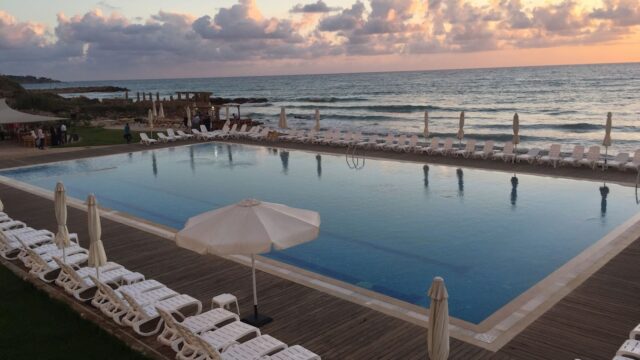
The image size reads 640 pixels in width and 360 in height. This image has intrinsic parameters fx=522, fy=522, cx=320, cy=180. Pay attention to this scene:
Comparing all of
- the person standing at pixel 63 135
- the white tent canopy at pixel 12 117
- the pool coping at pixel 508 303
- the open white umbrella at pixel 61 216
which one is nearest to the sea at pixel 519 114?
the pool coping at pixel 508 303

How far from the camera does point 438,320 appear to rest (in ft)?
14.7

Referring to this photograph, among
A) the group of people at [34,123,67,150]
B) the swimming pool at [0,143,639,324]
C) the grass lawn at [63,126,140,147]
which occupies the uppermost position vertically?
the group of people at [34,123,67,150]

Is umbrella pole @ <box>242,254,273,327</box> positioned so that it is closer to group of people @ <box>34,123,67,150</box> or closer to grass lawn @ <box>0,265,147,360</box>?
Answer: grass lawn @ <box>0,265,147,360</box>

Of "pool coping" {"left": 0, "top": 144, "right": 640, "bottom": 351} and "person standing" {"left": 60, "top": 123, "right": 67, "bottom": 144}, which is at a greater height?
"person standing" {"left": 60, "top": 123, "right": 67, "bottom": 144}

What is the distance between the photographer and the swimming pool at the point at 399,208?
29.7 feet

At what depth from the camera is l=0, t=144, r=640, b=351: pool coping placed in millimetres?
6312

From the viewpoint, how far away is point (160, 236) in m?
10.5

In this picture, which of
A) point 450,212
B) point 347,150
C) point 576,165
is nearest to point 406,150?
point 347,150

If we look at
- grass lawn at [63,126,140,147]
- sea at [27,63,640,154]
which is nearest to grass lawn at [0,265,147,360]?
grass lawn at [63,126,140,147]

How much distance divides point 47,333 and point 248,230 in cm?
292

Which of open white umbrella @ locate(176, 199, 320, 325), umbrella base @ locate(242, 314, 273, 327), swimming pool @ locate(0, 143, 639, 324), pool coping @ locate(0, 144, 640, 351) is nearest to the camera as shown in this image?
open white umbrella @ locate(176, 199, 320, 325)

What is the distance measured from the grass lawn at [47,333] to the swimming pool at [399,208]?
3963 millimetres

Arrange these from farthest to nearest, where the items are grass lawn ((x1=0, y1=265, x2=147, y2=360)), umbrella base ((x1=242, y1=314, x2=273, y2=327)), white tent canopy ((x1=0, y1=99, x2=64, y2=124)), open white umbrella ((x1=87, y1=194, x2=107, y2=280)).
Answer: white tent canopy ((x1=0, y1=99, x2=64, y2=124))
open white umbrella ((x1=87, y1=194, x2=107, y2=280))
umbrella base ((x1=242, y1=314, x2=273, y2=327))
grass lawn ((x1=0, y1=265, x2=147, y2=360))

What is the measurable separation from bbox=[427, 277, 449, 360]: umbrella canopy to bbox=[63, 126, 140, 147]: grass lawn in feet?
82.4
